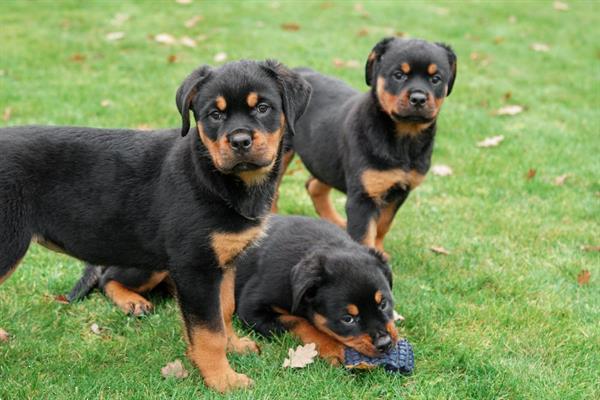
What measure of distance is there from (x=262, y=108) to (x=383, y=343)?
1245mm

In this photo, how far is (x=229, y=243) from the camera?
3439 millimetres

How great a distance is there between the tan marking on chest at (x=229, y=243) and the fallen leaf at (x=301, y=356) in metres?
0.61

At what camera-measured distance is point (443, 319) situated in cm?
423

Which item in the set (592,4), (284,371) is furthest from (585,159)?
(592,4)

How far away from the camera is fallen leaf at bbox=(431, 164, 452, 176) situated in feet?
22.1

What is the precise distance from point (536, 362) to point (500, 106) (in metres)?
5.30

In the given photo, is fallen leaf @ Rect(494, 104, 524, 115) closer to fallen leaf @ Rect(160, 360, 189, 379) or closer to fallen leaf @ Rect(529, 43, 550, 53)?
fallen leaf @ Rect(529, 43, 550, 53)

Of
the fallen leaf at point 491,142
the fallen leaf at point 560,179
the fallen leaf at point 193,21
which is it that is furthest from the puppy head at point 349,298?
the fallen leaf at point 193,21

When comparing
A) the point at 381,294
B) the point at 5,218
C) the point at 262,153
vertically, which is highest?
the point at 262,153

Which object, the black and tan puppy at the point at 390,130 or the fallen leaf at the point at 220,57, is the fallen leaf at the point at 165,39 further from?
the black and tan puppy at the point at 390,130

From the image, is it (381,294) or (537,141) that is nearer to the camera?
(381,294)

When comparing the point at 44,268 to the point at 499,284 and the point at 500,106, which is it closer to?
the point at 499,284

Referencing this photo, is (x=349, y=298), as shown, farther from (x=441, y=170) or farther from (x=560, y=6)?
(x=560, y=6)

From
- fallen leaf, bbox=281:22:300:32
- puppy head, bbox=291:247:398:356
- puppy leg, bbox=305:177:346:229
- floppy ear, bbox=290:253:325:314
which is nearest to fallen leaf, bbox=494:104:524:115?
puppy leg, bbox=305:177:346:229
